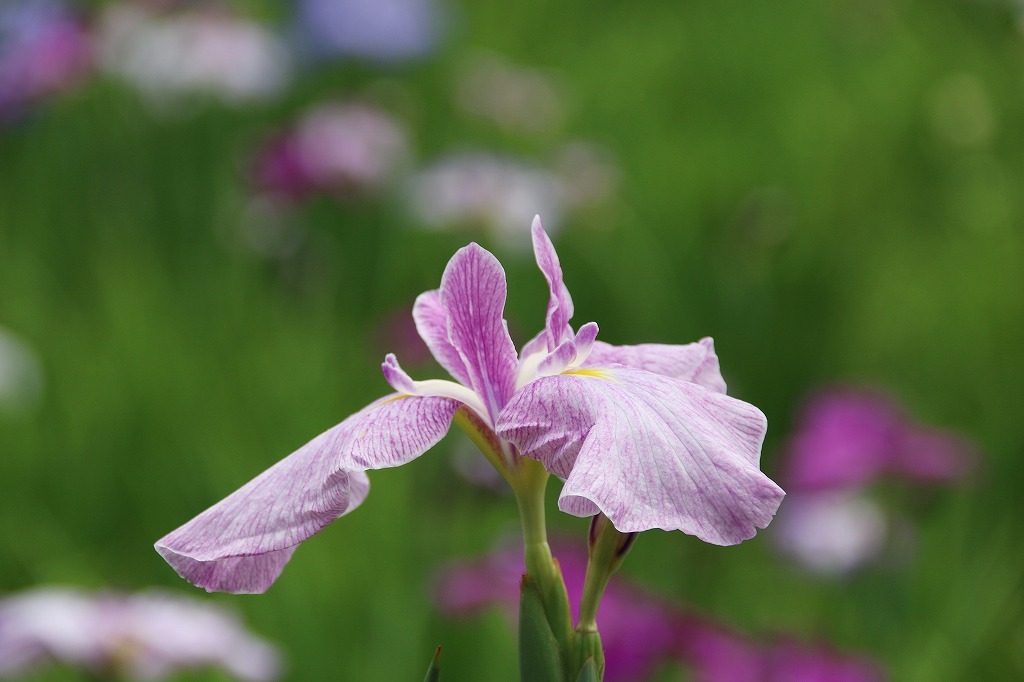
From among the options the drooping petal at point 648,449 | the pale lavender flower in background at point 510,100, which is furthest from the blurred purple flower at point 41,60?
the drooping petal at point 648,449

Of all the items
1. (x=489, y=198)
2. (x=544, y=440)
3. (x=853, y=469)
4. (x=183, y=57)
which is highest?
(x=183, y=57)

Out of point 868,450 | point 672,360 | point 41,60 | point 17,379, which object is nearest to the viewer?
point 672,360

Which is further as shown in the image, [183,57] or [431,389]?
[183,57]

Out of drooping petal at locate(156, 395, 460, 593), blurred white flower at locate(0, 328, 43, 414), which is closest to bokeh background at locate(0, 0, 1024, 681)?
blurred white flower at locate(0, 328, 43, 414)

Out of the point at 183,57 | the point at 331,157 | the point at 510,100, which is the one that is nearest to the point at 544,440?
the point at 331,157

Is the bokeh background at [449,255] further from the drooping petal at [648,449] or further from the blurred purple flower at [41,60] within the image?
the drooping petal at [648,449]

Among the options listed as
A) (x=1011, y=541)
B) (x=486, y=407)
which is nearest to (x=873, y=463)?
(x=1011, y=541)

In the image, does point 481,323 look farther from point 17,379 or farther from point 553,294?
point 17,379
